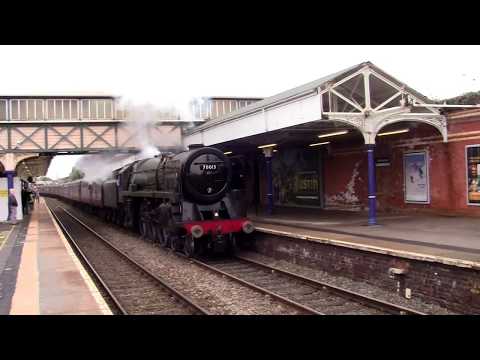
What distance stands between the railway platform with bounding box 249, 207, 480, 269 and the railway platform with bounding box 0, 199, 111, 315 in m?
4.86

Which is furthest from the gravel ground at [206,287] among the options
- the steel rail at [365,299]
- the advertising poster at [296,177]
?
the advertising poster at [296,177]

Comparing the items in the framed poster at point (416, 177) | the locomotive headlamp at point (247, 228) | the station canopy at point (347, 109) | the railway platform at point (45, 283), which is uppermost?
the station canopy at point (347, 109)

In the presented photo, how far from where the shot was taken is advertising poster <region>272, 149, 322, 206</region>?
19234 mm

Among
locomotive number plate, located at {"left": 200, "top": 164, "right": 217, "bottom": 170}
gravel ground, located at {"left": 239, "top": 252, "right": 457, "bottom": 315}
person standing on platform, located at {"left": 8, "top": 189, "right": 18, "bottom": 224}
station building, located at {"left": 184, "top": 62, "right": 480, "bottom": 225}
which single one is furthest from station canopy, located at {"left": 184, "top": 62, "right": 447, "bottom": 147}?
person standing on platform, located at {"left": 8, "top": 189, "right": 18, "bottom": 224}

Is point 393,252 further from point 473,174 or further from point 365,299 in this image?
point 473,174

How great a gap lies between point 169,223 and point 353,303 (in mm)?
5982

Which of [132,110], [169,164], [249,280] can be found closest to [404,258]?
[249,280]

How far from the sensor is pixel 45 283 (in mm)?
8141

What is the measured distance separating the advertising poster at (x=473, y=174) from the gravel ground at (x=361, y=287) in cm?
503

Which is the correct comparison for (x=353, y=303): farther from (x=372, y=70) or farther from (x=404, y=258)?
(x=372, y=70)

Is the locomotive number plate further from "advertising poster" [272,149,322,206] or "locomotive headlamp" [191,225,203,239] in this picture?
"advertising poster" [272,149,322,206]

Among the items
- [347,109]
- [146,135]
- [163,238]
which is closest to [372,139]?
[347,109]

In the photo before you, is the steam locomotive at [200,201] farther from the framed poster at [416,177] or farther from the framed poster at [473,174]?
the framed poster at [473,174]

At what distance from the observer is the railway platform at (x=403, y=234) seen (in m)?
7.74
